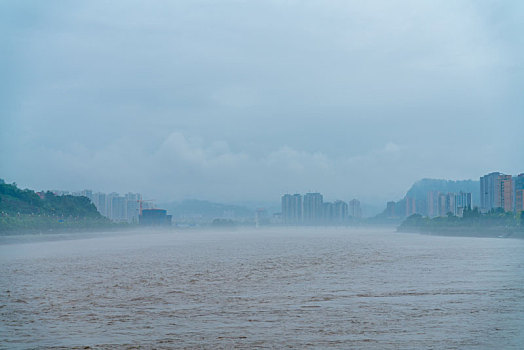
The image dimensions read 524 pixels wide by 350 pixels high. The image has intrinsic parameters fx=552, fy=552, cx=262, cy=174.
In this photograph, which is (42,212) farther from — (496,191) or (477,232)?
(496,191)

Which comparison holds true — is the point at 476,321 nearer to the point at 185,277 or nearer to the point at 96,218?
the point at 185,277

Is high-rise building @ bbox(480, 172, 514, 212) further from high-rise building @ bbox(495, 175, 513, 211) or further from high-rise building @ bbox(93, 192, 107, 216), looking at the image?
high-rise building @ bbox(93, 192, 107, 216)

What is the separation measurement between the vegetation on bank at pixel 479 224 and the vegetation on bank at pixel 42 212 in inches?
2100

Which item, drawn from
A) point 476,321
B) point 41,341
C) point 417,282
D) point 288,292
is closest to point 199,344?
point 41,341

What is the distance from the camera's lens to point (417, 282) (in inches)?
592

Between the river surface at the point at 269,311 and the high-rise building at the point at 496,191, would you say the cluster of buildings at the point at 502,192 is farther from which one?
the river surface at the point at 269,311

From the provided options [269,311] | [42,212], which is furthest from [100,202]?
[269,311]

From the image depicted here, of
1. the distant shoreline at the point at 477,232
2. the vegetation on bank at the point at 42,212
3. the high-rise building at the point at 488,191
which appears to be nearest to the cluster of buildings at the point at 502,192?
the high-rise building at the point at 488,191

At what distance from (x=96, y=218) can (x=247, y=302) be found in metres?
84.7

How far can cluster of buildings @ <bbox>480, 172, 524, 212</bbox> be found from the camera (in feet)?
250

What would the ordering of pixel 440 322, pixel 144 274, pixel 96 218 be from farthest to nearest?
pixel 96 218 < pixel 144 274 < pixel 440 322

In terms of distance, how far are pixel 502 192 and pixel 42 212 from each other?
67.2m

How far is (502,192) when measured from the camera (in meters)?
84.2

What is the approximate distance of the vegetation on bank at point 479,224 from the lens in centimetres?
6406
